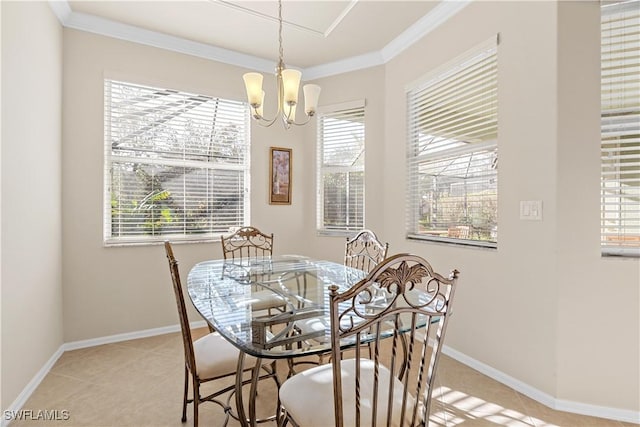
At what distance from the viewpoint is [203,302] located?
1.67 metres

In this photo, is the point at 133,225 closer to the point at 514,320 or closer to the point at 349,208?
the point at 349,208

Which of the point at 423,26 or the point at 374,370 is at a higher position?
the point at 423,26

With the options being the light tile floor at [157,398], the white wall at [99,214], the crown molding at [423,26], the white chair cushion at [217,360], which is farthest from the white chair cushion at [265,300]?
the crown molding at [423,26]

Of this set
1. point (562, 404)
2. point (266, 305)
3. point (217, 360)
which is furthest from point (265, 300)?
point (562, 404)

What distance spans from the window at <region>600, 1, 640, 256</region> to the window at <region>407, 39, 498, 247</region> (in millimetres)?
Result: 609

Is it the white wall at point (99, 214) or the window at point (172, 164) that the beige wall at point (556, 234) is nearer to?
the window at point (172, 164)

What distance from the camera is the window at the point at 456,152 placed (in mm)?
2486

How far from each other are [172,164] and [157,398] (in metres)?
2.09

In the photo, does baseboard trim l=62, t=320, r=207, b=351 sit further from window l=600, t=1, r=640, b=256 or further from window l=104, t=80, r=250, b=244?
window l=600, t=1, r=640, b=256

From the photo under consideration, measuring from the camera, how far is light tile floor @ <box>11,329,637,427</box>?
73.6 inches

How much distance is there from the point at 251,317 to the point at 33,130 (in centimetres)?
203

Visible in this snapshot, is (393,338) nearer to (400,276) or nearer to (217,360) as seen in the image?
(400,276)

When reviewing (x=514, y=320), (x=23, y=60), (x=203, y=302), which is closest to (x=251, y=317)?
(x=203, y=302)

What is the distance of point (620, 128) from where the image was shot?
1946 mm
